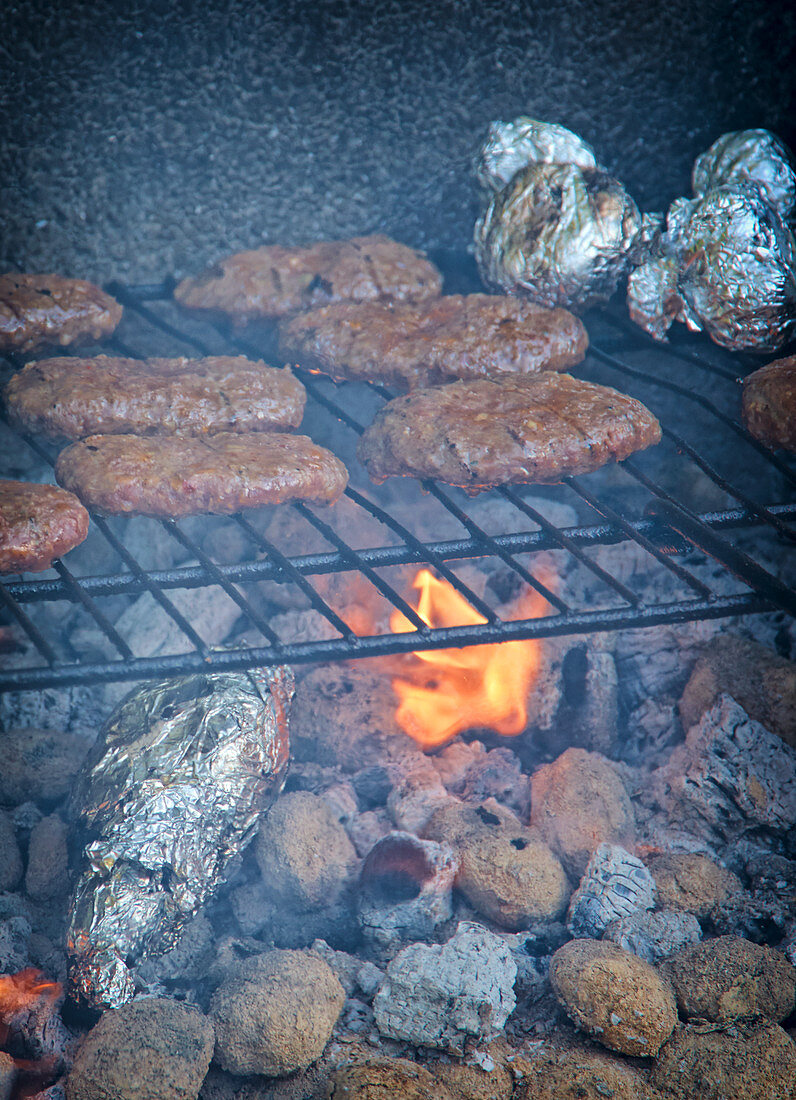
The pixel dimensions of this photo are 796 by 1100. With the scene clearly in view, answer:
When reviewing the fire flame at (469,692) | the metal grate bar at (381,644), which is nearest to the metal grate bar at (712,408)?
the metal grate bar at (381,644)

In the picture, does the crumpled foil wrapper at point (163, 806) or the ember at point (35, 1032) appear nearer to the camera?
the ember at point (35, 1032)

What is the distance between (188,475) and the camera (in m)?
2.36

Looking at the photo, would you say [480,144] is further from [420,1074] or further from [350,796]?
[420,1074]

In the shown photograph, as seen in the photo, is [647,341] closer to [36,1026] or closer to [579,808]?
[579,808]

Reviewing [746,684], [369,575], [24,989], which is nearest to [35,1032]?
[24,989]

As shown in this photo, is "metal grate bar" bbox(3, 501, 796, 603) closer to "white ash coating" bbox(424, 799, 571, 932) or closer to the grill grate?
the grill grate

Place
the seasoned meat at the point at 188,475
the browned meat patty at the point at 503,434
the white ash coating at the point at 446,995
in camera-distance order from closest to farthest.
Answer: the white ash coating at the point at 446,995 → the seasoned meat at the point at 188,475 → the browned meat patty at the point at 503,434

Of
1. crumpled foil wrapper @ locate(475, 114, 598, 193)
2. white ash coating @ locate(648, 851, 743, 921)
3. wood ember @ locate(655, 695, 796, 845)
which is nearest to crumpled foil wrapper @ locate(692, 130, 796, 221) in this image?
crumpled foil wrapper @ locate(475, 114, 598, 193)

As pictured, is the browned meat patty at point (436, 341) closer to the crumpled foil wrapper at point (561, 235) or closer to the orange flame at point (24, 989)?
the crumpled foil wrapper at point (561, 235)

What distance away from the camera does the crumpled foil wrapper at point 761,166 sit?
10.3 ft

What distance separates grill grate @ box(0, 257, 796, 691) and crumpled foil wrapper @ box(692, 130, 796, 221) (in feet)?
2.35

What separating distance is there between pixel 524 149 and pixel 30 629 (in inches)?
114

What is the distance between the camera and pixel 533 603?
297 cm

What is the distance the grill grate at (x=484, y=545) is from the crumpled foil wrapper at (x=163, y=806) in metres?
0.23
